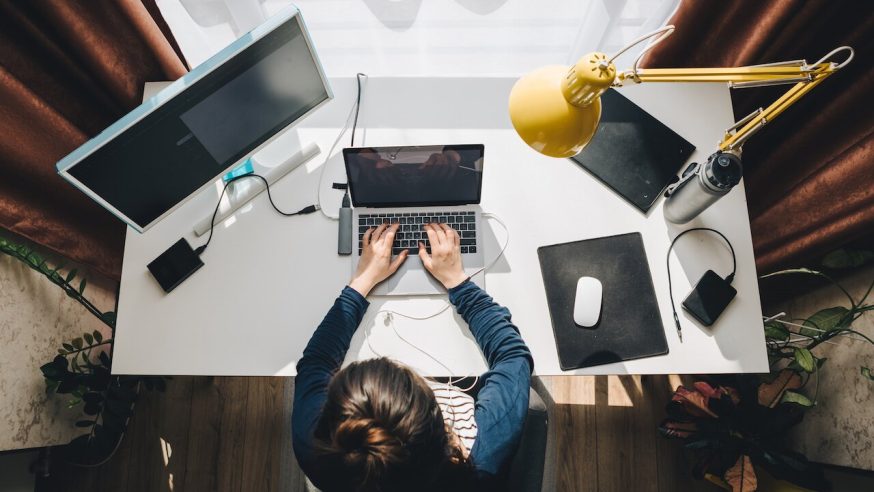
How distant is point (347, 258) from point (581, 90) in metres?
0.65

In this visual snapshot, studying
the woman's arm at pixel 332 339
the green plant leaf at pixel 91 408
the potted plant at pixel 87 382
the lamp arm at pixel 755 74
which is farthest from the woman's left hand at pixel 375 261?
the green plant leaf at pixel 91 408

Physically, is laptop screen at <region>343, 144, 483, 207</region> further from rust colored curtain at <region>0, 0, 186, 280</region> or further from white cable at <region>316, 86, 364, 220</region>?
rust colored curtain at <region>0, 0, 186, 280</region>

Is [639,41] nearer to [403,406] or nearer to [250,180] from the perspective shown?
[403,406]

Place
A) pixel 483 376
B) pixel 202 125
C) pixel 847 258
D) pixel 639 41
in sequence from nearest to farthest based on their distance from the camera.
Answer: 1. pixel 639 41
2. pixel 202 125
3. pixel 483 376
4. pixel 847 258

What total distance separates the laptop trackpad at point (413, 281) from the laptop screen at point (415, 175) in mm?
148

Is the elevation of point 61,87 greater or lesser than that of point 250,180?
greater

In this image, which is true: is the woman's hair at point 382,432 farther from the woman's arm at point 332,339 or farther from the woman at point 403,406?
the woman's arm at point 332,339

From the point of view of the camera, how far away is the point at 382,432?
2.77 feet

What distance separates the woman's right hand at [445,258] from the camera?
45.7 inches

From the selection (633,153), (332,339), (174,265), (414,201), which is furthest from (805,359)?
(174,265)

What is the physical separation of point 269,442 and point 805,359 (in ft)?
5.12

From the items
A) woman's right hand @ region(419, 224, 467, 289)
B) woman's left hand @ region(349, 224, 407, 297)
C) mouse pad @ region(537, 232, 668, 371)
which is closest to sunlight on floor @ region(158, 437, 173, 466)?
woman's left hand @ region(349, 224, 407, 297)

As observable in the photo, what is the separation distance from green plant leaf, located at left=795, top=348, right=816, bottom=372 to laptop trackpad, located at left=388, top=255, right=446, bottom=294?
878 millimetres

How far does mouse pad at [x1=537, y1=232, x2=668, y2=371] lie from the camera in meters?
1.15
